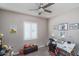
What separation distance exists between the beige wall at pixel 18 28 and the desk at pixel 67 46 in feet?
1.09

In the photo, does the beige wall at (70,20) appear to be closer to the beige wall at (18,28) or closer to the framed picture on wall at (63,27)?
the framed picture on wall at (63,27)

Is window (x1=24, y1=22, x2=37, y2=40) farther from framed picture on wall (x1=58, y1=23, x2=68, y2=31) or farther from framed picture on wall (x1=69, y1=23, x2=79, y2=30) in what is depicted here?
framed picture on wall (x1=69, y1=23, x2=79, y2=30)

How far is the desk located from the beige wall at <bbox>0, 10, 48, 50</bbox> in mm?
331

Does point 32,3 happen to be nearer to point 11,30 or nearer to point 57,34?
point 11,30

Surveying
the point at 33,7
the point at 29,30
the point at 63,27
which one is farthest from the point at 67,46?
the point at 33,7

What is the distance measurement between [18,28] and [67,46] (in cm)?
107

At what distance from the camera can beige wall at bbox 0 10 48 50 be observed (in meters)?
1.63

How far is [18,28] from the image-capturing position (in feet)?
5.58

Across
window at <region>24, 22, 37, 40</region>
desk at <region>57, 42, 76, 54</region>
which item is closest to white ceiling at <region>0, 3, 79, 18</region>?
window at <region>24, 22, 37, 40</region>

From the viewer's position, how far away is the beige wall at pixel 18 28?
1632 mm

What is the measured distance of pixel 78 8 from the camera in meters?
1.53

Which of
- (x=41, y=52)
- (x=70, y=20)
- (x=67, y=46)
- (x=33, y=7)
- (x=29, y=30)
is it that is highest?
(x=33, y=7)

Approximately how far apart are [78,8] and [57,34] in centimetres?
64

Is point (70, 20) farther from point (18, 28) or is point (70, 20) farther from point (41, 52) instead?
point (18, 28)
